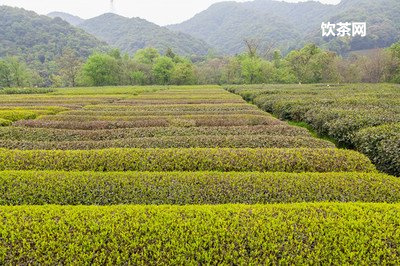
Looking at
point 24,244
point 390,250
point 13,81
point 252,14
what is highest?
point 252,14

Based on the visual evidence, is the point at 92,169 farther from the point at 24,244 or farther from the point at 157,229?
the point at 157,229

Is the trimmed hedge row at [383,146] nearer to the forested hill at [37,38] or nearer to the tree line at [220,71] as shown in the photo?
the tree line at [220,71]

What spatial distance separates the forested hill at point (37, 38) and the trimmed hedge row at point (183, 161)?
9850 centimetres

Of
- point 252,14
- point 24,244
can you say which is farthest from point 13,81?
point 252,14

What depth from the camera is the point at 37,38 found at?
326 feet

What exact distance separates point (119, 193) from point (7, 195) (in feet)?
7.41

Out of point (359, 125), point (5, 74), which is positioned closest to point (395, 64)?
point (359, 125)

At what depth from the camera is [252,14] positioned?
188 meters

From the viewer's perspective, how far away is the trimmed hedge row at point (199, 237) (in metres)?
3.82

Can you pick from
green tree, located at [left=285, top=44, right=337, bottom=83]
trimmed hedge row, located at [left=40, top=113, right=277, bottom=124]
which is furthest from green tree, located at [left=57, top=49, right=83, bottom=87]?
trimmed hedge row, located at [left=40, top=113, right=277, bottom=124]

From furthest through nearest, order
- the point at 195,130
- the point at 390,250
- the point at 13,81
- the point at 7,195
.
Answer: the point at 13,81 → the point at 195,130 → the point at 7,195 → the point at 390,250

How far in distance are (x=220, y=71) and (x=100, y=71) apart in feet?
118

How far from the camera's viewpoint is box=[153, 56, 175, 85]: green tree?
78.4 meters

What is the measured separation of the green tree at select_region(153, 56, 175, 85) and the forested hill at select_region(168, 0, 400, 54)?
4391 centimetres
